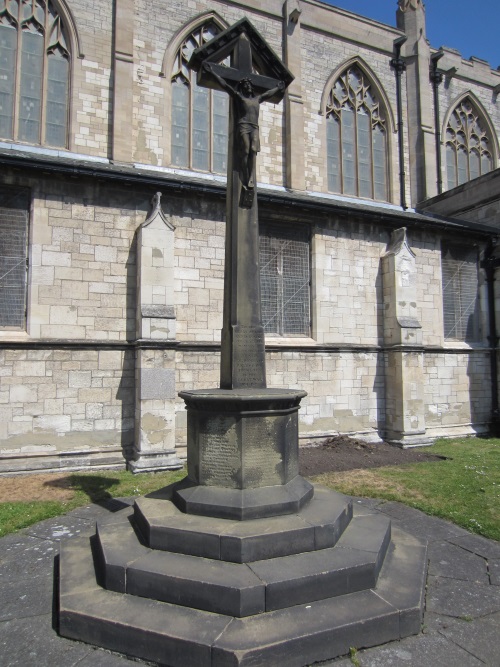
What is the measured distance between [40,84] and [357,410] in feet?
39.4

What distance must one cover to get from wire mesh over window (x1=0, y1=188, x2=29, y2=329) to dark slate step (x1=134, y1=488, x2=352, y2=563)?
22.1ft

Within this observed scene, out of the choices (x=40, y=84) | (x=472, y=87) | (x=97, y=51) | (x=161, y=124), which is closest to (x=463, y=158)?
(x=472, y=87)

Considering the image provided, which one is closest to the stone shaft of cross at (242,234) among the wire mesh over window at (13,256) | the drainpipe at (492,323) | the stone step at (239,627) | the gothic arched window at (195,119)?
the stone step at (239,627)

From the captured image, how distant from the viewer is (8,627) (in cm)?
352

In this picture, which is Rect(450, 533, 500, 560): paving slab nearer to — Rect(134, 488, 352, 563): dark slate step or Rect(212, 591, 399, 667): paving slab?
Rect(134, 488, 352, 563): dark slate step

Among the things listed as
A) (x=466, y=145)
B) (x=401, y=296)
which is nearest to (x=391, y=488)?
(x=401, y=296)

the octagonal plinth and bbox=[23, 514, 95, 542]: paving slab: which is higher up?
the octagonal plinth

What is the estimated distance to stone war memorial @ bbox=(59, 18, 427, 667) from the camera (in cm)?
322

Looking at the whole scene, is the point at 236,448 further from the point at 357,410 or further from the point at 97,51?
the point at 97,51

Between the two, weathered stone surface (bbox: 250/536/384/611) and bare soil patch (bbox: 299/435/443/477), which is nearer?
weathered stone surface (bbox: 250/536/384/611)

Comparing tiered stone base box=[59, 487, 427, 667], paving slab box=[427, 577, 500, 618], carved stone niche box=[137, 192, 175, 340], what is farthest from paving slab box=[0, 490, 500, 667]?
carved stone niche box=[137, 192, 175, 340]

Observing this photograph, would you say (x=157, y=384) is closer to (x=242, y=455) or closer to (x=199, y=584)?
(x=242, y=455)

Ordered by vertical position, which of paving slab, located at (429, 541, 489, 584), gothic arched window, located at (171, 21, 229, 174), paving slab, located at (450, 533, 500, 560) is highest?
gothic arched window, located at (171, 21, 229, 174)

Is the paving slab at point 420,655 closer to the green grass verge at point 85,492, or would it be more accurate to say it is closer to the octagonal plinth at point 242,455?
the octagonal plinth at point 242,455
